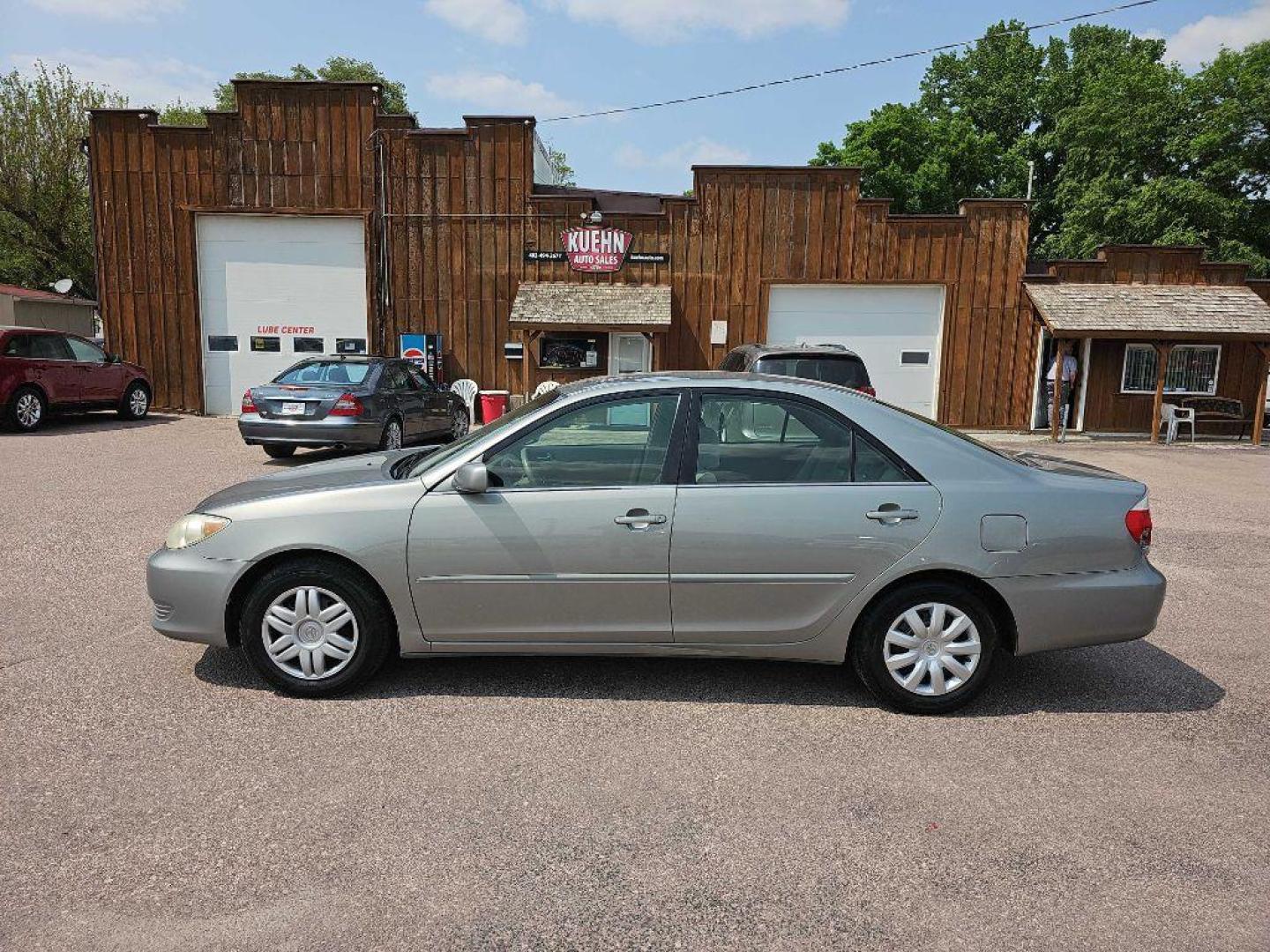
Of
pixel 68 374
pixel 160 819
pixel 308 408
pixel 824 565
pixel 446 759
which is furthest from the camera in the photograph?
pixel 68 374

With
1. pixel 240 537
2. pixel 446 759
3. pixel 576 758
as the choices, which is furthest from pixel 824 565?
pixel 240 537

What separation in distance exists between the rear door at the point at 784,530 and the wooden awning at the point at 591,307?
44.5 ft

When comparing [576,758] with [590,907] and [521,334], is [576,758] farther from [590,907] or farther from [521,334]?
[521,334]

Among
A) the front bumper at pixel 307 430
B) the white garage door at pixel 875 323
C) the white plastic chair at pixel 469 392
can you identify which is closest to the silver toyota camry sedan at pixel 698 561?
the front bumper at pixel 307 430

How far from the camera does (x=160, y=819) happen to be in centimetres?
312

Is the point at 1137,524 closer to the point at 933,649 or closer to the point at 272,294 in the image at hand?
the point at 933,649

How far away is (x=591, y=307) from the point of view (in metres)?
17.9

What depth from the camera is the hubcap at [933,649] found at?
4.05 m

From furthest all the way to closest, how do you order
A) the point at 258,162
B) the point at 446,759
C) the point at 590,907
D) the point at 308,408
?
the point at 258,162
the point at 308,408
the point at 446,759
the point at 590,907

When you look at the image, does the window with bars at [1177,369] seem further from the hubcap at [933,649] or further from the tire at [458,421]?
the hubcap at [933,649]

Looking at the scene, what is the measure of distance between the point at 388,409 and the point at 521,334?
6.97m

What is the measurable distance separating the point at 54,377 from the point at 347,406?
703cm

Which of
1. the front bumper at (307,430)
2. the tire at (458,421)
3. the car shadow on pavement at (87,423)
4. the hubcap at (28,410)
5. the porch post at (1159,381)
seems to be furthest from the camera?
the porch post at (1159,381)

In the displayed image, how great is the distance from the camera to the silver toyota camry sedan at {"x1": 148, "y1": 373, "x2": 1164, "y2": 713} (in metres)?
4.02
